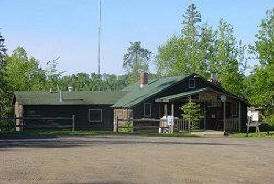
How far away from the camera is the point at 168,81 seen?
46.2m

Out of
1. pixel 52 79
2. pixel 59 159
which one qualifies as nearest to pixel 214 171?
pixel 59 159

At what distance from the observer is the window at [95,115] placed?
4922 cm

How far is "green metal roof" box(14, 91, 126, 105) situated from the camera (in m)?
47.5

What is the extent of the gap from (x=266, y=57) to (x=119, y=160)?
28786mm

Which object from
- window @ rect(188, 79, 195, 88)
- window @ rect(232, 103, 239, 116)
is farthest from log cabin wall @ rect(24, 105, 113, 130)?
window @ rect(232, 103, 239, 116)

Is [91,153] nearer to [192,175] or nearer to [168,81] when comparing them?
[192,175]

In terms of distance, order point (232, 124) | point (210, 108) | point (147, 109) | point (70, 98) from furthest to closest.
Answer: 1. point (70, 98)
2. point (210, 108)
3. point (147, 109)
4. point (232, 124)

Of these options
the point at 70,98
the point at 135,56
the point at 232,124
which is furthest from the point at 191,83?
the point at 135,56

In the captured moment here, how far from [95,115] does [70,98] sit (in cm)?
292

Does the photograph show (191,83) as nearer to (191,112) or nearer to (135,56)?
(191,112)

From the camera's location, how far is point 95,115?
4947 cm

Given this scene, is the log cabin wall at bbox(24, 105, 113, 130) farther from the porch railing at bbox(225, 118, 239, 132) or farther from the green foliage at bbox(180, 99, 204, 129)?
the porch railing at bbox(225, 118, 239, 132)

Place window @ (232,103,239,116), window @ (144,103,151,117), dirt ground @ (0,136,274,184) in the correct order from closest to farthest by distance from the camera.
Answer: dirt ground @ (0,136,274,184) < window @ (144,103,151,117) < window @ (232,103,239,116)

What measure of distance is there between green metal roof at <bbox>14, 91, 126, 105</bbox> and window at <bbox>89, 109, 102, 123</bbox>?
2.97 ft
